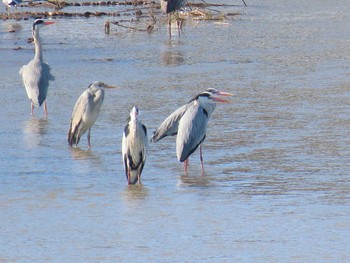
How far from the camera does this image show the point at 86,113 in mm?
9625

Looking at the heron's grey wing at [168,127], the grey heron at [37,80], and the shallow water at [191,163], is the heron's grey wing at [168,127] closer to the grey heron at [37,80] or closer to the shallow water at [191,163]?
the shallow water at [191,163]

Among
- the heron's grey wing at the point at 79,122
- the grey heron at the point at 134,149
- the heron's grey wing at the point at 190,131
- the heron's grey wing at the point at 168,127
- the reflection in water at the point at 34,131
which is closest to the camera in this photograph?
the grey heron at the point at 134,149

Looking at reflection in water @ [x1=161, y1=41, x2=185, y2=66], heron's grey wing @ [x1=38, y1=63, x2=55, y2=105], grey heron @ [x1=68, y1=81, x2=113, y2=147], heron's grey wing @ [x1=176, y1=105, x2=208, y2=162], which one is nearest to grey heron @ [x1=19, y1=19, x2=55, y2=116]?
heron's grey wing @ [x1=38, y1=63, x2=55, y2=105]

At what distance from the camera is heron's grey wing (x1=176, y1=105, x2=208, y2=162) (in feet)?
27.8

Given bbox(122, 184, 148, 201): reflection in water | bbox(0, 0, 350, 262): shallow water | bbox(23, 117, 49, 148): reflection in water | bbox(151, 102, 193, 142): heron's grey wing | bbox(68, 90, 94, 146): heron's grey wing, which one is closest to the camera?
bbox(0, 0, 350, 262): shallow water

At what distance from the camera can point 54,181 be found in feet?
26.3

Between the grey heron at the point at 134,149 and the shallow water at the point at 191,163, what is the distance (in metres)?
0.14

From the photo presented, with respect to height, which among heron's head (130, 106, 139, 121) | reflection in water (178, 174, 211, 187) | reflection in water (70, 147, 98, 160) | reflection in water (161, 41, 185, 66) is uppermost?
heron's head (130, 106, 139, 121)

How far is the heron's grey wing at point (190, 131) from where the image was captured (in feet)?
27.8

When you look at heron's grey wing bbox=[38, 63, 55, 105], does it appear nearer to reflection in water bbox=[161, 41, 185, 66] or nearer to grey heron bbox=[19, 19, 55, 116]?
grey heron bbox=[19, 19, 55, 116]

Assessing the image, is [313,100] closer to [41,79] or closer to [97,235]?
[41,79]

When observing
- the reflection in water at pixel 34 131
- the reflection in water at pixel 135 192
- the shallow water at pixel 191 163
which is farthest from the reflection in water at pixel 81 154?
the reflection in water at pixel 135 192

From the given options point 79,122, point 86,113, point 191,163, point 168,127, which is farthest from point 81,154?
point 191,163

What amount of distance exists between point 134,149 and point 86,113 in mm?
1636
